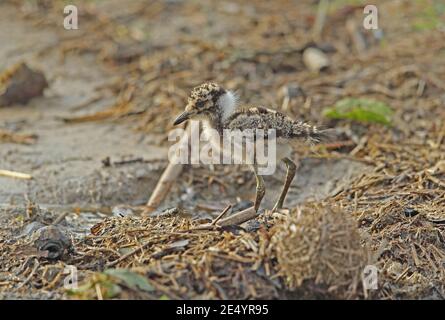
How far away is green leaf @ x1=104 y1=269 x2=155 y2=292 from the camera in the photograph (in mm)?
4500

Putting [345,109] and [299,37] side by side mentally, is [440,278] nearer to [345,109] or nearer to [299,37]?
[345,109]

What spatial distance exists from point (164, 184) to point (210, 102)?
1148 mm

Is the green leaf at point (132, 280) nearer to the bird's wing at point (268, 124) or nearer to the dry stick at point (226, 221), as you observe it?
the dry stick at point (226, 221)

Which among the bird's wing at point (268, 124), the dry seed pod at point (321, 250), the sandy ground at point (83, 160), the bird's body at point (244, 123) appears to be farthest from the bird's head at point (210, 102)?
the dry seed pod at point (321, 250)

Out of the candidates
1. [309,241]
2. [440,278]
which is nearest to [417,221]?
[440,278]

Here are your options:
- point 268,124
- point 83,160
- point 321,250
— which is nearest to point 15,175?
point 83,160

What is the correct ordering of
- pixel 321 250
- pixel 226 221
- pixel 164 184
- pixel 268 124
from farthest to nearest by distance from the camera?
pixel 164 184
pixel 268 124
pixel 226 221
pixel 321 250

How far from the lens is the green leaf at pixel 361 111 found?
8.35m

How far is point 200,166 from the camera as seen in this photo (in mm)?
7816

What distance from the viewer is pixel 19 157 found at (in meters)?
7.92

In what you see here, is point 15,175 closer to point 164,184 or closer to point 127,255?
point 164,184

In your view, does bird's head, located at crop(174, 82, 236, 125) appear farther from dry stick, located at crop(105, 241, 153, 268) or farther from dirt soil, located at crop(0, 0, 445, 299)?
dry stick, located at crop(105, 241, 153, 268)

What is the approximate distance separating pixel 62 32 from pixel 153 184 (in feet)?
15.3

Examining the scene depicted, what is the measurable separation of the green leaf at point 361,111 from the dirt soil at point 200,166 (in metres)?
0.08
